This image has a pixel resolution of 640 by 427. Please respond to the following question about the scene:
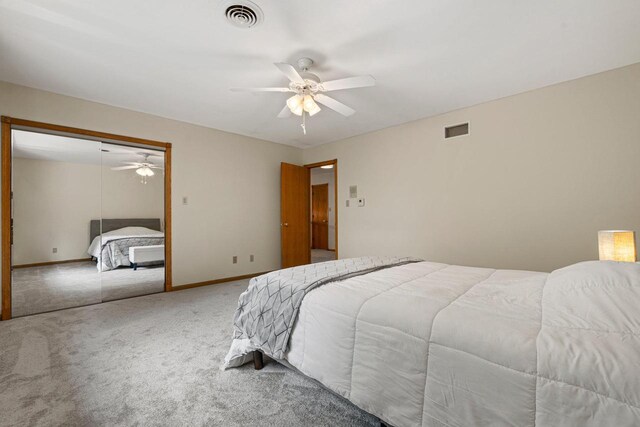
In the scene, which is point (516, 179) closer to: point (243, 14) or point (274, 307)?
point (274, 307)

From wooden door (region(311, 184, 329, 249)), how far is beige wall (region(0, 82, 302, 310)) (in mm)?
3318

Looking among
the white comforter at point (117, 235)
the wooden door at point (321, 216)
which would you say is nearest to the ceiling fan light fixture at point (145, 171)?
the white comforter at point (117, 235)

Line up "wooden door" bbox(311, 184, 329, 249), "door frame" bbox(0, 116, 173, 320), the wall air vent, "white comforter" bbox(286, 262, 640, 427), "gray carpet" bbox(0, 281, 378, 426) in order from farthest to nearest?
"wooden door" bbox(311, 184, 329, 249) < the wall air vent < "door frame" bbox(0, 116, 173, 320) < "gray carpet" bbox(0, 281, 378, 426) < "white comforter" bbox(286, 262, 640, 427)

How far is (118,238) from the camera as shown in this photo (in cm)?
381

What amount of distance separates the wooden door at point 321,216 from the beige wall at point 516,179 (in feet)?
13.1

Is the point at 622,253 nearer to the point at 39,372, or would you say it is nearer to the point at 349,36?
the point at 349,36

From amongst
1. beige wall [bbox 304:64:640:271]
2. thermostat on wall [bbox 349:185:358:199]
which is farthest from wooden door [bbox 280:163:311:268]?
beige wall [bbox 304:64:640:271]

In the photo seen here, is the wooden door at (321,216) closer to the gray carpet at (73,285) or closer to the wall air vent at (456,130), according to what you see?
the wall air vent at (456,130)

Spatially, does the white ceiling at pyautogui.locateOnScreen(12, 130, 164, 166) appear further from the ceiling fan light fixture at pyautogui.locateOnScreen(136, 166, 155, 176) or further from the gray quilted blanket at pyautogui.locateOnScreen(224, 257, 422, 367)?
the gray quilted blanket at pyautogui.locateOnScreen(224, 257, 422, 367)

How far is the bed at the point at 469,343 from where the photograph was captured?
853 mm

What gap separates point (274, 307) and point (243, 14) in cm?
201

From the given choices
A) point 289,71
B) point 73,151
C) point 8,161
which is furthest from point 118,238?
point 289,71

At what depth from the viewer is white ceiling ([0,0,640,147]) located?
1.92 metres

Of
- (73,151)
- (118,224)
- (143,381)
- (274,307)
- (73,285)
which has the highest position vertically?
(73,151)
